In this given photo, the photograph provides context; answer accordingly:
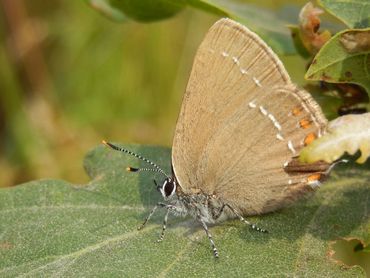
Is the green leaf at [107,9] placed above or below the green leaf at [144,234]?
above

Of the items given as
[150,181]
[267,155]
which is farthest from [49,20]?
[267,155]

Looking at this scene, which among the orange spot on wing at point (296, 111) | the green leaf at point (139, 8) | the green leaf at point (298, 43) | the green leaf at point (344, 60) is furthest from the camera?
the green leaf at point (139, 8)

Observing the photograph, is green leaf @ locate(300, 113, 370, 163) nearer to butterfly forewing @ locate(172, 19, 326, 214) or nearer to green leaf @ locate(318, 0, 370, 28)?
butterfly forewing @ locate(172, 19, 326, 214)

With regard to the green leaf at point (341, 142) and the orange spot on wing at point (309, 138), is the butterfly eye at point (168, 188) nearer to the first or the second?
the orange spot on wing at point (309, 138)

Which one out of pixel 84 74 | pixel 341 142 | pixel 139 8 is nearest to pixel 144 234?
pixel 341 142

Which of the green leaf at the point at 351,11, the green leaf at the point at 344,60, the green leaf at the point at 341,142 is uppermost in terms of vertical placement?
the green leaf at the point at 351,11

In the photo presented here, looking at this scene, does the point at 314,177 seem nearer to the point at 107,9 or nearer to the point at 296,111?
the point at 296,111

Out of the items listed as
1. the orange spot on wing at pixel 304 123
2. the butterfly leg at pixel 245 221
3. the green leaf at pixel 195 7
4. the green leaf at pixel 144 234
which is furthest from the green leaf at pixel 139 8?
the butterfly leg at pixel 245 221

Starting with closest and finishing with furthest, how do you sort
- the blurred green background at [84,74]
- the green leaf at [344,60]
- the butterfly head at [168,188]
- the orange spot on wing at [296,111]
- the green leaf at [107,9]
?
the green leaf at [344,60] → the orange spot on wing at [296,111] → the butterfly head at [168,188] → the green leaf at [107,9] → the blurred green background at [84,74]
